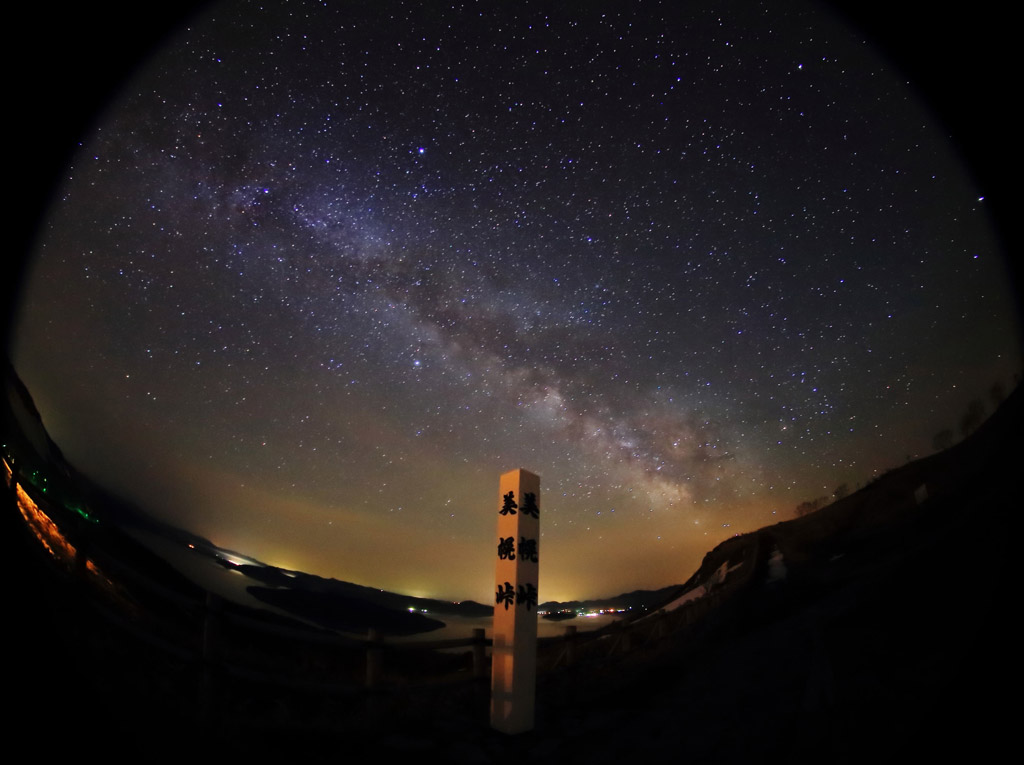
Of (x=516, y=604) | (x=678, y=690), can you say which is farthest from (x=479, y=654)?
(x=678, y=690)

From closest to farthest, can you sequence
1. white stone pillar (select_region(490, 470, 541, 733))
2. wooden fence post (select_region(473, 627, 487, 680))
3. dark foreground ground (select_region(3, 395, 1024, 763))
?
dark foreground ground (select_region(3, 395, 1024, 763)) → white stone pillar (select_region(490, 470, 541, 733)) → wooden fence post (select_region(473, 627, 487, 680))

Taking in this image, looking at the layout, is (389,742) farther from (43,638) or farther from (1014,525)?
(1014,525)

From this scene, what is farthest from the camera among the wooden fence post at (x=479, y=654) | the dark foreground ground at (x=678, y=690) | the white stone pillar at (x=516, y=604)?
the wooden fence post at (x=479, y=654)

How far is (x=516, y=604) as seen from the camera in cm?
564

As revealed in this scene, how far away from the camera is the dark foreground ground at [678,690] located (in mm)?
2924

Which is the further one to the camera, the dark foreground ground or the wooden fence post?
the wooden fence post

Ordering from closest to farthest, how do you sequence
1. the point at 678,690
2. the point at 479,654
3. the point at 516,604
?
the point at 516,604 → the point at 479,654 → the point at 678,690

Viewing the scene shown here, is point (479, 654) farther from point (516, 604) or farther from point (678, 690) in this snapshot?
point (678, 690)

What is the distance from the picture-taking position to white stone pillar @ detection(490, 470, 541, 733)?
541 cm

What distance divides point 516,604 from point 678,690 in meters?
3.35

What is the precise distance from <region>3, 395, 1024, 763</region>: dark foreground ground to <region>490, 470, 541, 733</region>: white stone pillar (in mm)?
317

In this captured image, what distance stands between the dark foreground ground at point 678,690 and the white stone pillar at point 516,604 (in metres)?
0.32

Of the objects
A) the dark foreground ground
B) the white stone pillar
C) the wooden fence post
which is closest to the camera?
the dark foreground ground

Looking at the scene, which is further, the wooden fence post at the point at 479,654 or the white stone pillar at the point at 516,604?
the wooden fence post at the point at 479,654
